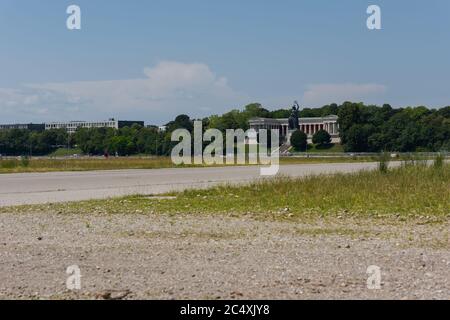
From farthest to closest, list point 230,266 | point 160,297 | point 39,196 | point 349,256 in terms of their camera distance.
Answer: point 39,196
point 349,256
point 230,266
point 160,297

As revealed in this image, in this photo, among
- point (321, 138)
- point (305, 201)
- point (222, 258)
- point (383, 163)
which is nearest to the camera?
point (222, 258)

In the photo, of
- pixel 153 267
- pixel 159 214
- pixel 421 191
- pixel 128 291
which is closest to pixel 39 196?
pixel 159 214

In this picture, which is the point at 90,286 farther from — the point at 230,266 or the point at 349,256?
the point at 349,256

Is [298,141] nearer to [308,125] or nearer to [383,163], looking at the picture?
[308,125]

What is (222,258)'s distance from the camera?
10438mm

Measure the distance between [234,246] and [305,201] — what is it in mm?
8607

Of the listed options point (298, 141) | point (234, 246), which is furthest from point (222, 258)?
point (298, 141)

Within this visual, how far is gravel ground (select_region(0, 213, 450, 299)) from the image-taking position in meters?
8.14

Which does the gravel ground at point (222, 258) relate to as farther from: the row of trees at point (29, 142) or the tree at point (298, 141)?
the row of trees at point (29, 142)

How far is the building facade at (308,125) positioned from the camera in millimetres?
161012

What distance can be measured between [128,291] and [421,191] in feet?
52.9
